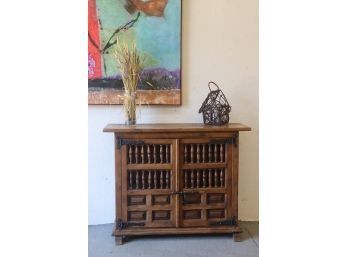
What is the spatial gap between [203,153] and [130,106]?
0.62 metres

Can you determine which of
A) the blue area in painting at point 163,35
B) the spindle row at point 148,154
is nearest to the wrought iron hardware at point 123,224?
the spindle row at point 148,154

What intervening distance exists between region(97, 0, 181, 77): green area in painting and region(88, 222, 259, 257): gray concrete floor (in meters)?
1.24

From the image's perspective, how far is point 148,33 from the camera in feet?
8.89

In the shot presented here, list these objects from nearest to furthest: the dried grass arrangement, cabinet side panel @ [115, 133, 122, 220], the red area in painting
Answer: cabinet side panel @ [115, 133, 122, 220] < the dried grass arrangement < the red area in painting

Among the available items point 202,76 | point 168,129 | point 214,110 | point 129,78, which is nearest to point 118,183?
point 168,129

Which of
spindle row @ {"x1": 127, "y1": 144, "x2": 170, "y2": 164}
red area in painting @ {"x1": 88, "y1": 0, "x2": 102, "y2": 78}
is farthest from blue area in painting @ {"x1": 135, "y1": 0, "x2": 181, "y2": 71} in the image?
spindle row @ {"x1": 127, "y1": 144, "x2": 170, "y2": 164}

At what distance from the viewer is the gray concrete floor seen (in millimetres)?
2270

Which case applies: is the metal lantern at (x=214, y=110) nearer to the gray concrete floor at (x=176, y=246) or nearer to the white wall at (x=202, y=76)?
the white wall at (x=202, y=76)

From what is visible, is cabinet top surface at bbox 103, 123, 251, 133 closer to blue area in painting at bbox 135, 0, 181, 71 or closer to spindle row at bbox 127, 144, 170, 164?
spindle row at bbox 127, 144, 170, 164

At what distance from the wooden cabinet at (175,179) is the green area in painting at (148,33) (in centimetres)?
60

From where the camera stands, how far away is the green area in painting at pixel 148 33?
2689 mm
